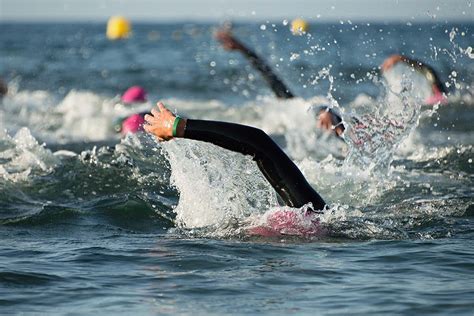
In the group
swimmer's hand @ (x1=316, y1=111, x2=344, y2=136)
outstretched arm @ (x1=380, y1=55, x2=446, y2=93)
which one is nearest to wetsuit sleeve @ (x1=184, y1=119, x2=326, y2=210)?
swimmer's hand @ (x1=316, y1=111, x2=344, y2=136)

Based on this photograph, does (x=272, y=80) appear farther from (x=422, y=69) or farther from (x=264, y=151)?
(x=264, y=151)

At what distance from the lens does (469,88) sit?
26.3m

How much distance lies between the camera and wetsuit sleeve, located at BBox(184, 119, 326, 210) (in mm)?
7656

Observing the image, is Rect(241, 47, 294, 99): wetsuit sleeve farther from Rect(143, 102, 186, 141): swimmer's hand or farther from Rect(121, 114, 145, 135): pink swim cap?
Rect(143, 102, 186, 141): swimmer's hand

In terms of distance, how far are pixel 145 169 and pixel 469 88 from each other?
16337 millimetres

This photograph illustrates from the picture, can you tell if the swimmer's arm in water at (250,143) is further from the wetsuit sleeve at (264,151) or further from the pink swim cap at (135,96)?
the pink swim cap at (135,96)

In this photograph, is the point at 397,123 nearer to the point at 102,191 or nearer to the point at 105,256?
the point at 102,191

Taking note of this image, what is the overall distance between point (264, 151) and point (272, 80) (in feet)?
17.1

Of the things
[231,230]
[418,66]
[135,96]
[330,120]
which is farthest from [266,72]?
[135,96]

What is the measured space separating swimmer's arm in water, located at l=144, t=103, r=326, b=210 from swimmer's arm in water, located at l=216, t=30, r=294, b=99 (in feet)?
15.2

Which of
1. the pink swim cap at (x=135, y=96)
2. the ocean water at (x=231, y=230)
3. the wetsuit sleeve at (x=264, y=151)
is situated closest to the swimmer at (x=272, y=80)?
the ocean water at (x=231, y=230)

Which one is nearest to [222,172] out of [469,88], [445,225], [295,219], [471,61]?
[295,219]

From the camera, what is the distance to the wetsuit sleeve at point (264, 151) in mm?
7656

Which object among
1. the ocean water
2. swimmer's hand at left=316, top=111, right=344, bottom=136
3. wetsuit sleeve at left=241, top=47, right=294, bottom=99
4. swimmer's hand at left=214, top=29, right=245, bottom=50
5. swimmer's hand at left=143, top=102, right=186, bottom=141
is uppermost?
swimmer's hand at left=214, top=29, right=245, bottom=50
